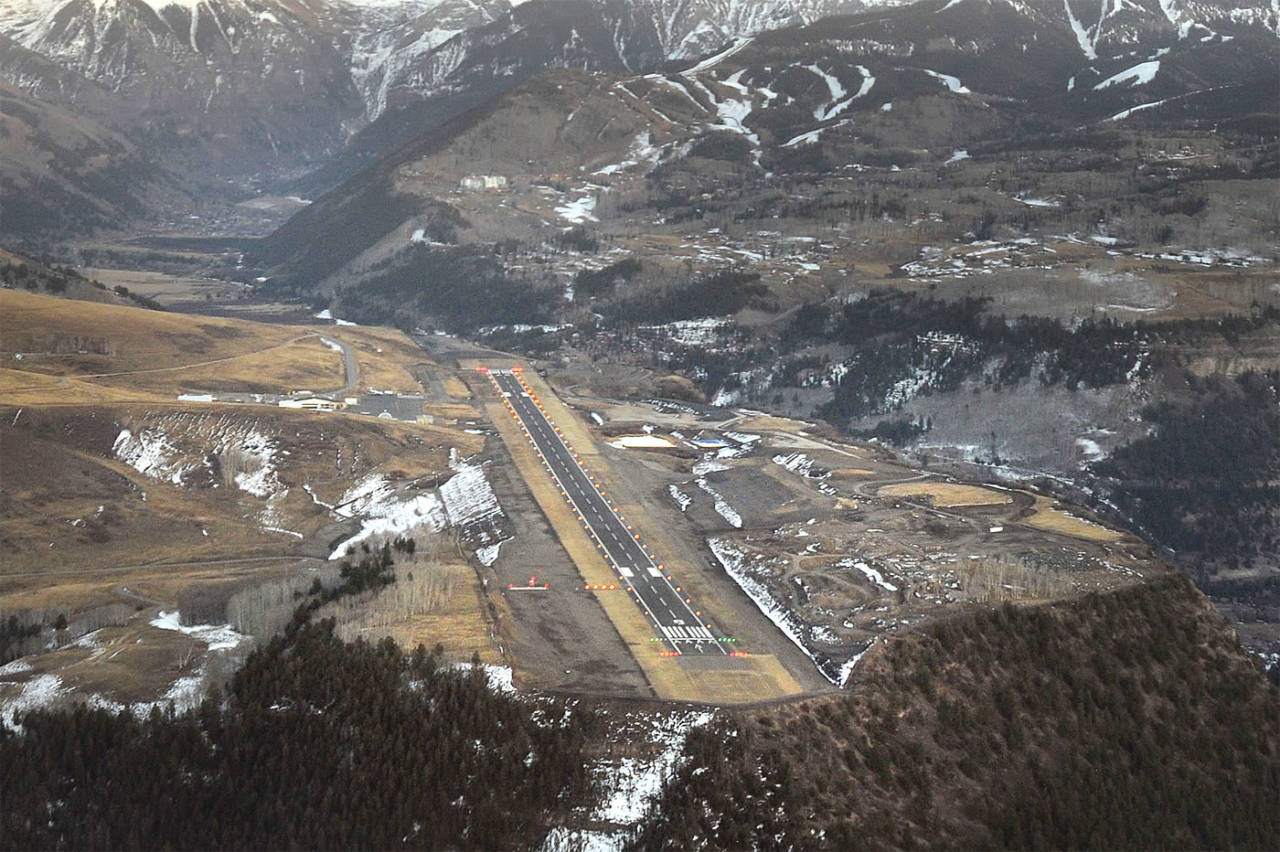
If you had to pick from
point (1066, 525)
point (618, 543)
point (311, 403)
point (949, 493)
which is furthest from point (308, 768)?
point (311, 403)

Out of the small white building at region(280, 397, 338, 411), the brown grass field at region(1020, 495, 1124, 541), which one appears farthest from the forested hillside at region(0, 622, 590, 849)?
the small white building at region(280, 397, 338, 411)

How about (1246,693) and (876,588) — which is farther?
(876,588)

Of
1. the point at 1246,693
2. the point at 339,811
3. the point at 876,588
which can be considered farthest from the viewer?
the point at 876,588

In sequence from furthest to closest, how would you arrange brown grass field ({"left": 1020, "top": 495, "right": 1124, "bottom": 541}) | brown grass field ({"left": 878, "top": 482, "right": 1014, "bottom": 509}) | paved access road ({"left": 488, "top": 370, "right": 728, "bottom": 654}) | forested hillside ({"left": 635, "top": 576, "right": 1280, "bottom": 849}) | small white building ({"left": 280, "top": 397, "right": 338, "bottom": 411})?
small white building ({"left": 280, "top": 397, "right": 338, "bottom": 411}), brown grass field ({"left": 878, "top": 482, "right": 1014, "bottom": 509}), brown grass field ({"left": 1020, "top": 495, "right": 1124, "bottom": 541}), paved access road ({"left": 488, "top": 370, "right": 728, "bottom": 654}), forested hillside ({"left": 635, "top": 576, "right": 1280, "bottom": 849})

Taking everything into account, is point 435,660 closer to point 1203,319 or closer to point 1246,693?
point 1246,693

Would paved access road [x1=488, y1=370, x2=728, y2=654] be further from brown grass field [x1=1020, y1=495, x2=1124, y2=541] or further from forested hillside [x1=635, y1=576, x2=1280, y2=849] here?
brown grass field [x1=1020, y1=495, x2=1124, y2=541]

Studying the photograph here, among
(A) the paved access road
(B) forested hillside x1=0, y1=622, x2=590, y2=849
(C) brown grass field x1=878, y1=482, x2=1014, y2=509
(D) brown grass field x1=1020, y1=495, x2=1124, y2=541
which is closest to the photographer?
(B) forested hillside x1=0, y1=622, x2=590, y2=849

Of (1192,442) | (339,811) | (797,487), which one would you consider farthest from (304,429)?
(1192,442)

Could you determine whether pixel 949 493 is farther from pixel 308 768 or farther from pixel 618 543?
pixel 308 768
